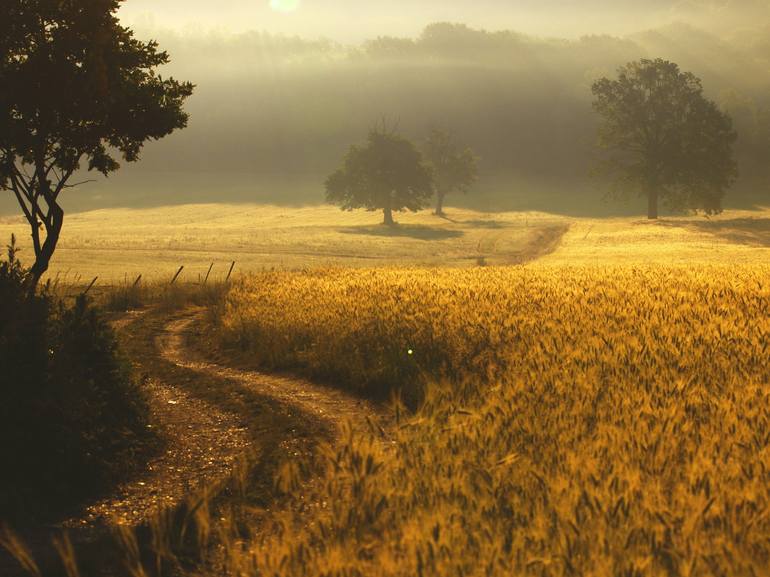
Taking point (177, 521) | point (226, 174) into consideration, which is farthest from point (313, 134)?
point (177, 521)

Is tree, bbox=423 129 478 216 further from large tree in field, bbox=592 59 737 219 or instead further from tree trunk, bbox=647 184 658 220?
tree trunk, bbox=647 184 658 220

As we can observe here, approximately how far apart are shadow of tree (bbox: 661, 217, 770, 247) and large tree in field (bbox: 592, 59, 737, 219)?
119 inches

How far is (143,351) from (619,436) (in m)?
12.6

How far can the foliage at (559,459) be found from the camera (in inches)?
185

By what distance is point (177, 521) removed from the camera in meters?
7.54

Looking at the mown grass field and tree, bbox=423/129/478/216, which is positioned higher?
tree, bbox=423/129/478/216

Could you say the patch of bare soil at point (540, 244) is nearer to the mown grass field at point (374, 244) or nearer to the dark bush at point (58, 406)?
the mown grass field at point (374, 244)

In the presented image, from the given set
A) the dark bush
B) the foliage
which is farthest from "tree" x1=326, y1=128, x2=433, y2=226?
the dark bush

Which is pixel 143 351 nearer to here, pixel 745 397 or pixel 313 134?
pixel 745 397

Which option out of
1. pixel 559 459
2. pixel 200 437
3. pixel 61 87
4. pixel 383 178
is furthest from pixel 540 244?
pixel 559 459

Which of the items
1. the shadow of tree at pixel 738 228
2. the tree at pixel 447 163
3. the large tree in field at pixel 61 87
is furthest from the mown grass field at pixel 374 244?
the large tree in field at pixel 61 87

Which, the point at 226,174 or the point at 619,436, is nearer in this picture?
the point at 619,436

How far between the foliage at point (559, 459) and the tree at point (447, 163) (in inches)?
3064

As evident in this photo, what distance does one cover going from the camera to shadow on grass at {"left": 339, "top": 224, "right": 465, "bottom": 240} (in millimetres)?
64688
